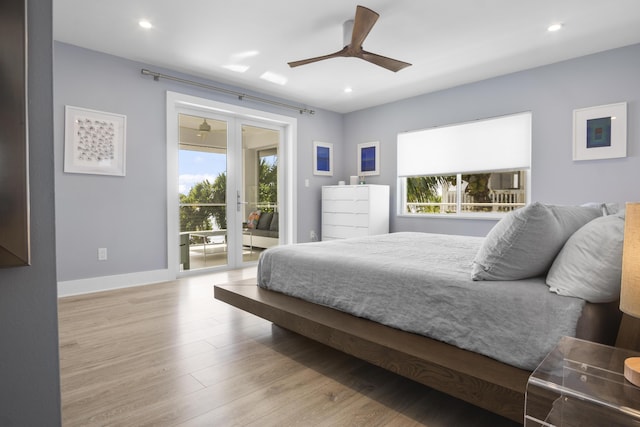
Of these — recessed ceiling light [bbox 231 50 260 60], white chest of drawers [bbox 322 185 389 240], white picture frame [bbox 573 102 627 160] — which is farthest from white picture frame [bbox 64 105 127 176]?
white picture frame [bbox 573 102 627 160]

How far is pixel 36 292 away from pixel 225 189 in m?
3.98

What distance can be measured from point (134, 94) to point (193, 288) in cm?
222

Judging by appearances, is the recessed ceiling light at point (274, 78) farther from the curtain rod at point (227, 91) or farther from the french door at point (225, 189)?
the french door at point (225, 189)

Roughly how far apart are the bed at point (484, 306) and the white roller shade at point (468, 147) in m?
2.65

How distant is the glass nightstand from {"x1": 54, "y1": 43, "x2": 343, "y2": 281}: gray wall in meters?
3.95

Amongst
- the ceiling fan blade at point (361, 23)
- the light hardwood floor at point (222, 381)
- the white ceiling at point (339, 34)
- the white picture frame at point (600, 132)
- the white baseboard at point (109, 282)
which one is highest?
the white ceiling at point (339, 34)

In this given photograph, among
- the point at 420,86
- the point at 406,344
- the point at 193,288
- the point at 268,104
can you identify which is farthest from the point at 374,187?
the point at 406,344

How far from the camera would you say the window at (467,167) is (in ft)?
14.0

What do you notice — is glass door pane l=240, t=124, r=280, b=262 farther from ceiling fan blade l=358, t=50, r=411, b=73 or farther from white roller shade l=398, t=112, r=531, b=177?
ceiling fan blade l=358, t=50, r=411, b=73

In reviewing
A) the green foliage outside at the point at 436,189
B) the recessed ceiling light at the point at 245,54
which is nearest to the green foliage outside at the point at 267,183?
the recessed ceiling light at the point at 245,54

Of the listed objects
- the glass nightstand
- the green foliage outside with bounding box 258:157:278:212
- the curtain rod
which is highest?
the curtain rod

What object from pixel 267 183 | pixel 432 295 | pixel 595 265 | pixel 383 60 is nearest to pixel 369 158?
pixel 267 183

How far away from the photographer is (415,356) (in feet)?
4.89

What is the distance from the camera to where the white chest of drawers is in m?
5.11
